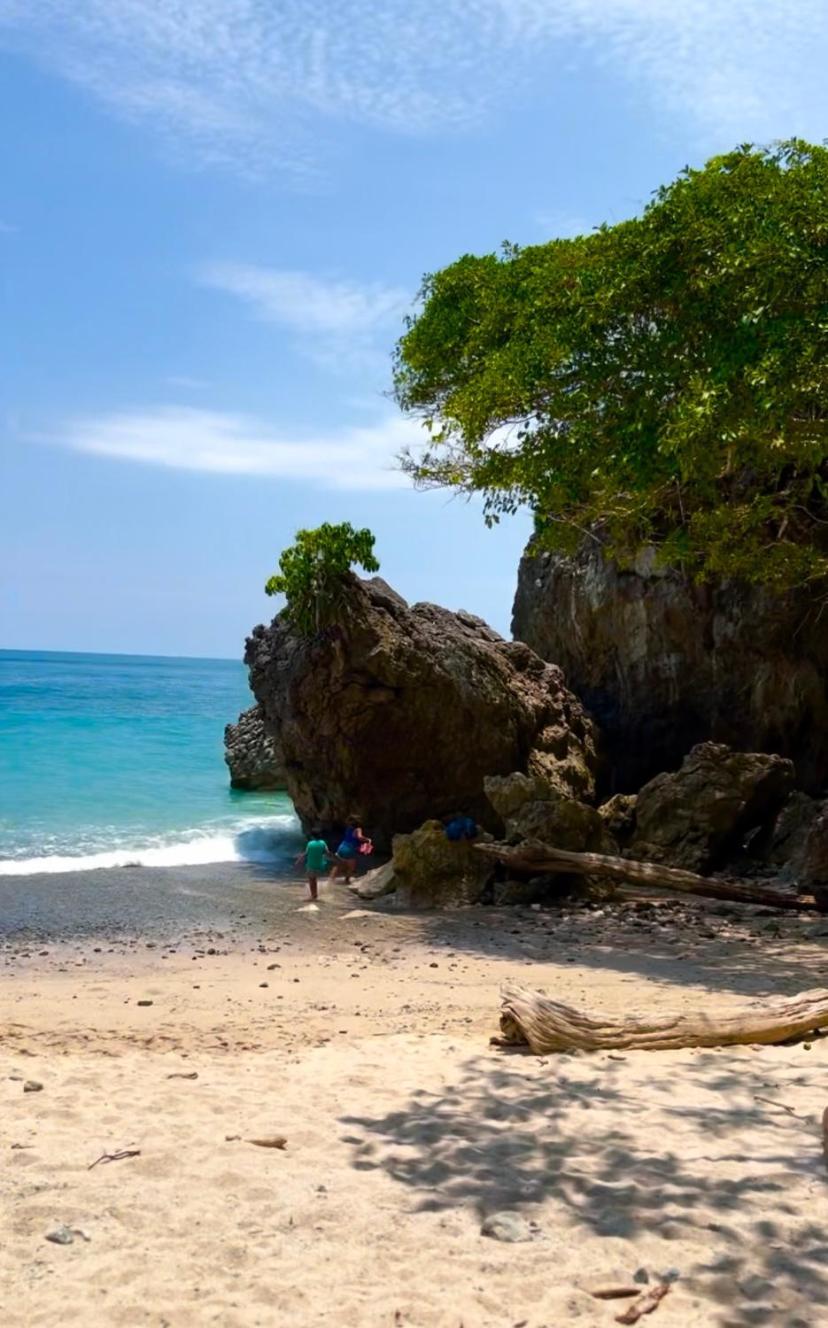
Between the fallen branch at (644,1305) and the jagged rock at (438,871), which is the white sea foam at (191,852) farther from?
the fallen branch at (644,1305)

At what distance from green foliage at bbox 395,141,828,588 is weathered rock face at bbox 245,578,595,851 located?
12.4 feet

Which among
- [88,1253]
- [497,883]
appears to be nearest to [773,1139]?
[88,1253]

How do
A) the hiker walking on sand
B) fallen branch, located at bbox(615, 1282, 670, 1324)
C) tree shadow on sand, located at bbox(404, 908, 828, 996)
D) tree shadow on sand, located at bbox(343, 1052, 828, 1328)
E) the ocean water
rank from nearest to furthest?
1. fallen branch, located at bbox(615, 1282, 670, 1324)
2. tree shadow on sand, located at bbox(343, 1052, 828, 1328)
3. tree shadow on sand, located at bbox(404, 908, 828, 996)
4. the hiker walking on sand
5. the ocean water

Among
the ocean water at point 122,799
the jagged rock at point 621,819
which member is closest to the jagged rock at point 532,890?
the jagged rock at point 621,819

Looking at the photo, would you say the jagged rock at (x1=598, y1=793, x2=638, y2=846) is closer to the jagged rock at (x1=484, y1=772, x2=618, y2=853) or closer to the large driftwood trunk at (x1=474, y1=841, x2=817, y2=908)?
the jagged rock at (x1=484, y1=772, x2=618, y2=853)

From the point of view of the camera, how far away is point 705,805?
17094 millimetres

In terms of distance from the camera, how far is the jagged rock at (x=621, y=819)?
60.6 ft

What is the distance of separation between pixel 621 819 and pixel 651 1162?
1327cm

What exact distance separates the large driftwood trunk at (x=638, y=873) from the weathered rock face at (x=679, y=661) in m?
6.94

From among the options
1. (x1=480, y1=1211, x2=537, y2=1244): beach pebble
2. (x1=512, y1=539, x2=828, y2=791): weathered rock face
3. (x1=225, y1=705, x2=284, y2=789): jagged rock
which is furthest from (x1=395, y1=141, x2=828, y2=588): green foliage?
(x1=225, y1=705, x2=284, y2=789): jagged rock

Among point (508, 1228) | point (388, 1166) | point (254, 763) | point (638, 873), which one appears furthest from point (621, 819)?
point (254, 763)

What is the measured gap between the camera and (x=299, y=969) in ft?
38.9

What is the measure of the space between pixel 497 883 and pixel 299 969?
4959 mm

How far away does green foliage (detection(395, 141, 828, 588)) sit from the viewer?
11523 mm
